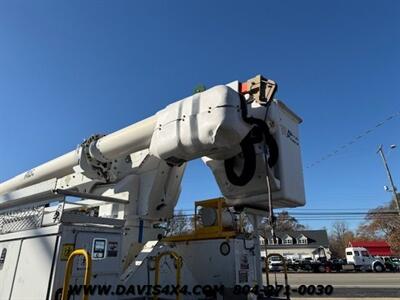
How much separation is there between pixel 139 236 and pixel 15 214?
183 cm

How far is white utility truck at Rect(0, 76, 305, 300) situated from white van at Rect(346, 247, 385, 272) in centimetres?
3517

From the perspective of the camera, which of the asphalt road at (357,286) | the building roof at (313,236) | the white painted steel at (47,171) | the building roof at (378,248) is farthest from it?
the building roof at (378,248)

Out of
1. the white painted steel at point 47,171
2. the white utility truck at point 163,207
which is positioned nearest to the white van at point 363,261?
the white utility truck at point 163,207

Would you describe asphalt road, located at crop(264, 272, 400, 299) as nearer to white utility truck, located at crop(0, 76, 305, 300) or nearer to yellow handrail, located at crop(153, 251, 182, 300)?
white utility truck, located at crop(0, 76, 305, 300)

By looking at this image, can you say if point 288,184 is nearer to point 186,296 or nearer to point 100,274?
point 186,296

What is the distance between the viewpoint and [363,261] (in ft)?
120

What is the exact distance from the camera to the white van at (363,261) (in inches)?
1383

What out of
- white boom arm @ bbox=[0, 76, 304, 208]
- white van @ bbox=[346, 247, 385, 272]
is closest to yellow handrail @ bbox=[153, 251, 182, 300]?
white boom arm @ bbox=[0, 76, 304, 208]

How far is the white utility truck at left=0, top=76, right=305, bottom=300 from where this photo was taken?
13.8 ft

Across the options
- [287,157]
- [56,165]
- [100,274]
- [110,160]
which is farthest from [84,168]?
[287,157]

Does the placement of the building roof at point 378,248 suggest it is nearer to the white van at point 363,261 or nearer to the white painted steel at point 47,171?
the white van at point 363,261

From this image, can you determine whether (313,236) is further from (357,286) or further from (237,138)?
(237,138)

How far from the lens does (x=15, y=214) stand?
203 inches

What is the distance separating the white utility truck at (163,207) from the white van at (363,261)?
35168mm
